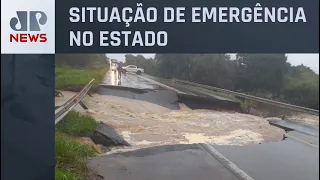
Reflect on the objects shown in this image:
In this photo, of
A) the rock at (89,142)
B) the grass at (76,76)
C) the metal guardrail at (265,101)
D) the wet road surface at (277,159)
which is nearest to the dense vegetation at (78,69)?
the grass at (76,76)

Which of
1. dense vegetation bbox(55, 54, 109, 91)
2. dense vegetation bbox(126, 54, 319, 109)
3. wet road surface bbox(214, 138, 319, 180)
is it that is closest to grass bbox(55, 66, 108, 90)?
dense vegetation bbox(55, 54, 109, 91)

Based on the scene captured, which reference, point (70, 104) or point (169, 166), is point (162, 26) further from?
point (169, 166)

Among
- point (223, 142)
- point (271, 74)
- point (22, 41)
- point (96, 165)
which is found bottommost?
point (96, 165)

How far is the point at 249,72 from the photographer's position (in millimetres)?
2346

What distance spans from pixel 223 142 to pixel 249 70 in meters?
0.50

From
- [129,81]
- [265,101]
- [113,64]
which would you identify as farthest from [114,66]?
[265,101]

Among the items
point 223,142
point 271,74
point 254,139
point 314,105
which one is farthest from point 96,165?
point 314,105

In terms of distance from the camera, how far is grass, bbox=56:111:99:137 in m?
2.41

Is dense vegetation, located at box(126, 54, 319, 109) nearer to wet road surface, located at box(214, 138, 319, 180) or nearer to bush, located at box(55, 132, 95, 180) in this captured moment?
wet road surface, located at box(214, 138, 319, 180)

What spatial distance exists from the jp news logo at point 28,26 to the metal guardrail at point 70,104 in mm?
397

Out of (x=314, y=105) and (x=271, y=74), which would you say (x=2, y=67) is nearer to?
(x=271, y=74)

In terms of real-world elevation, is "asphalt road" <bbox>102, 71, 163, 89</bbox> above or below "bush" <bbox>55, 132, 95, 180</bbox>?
above

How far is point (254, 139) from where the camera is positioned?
8.02ft

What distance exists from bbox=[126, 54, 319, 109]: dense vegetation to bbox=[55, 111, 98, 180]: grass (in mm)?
499
